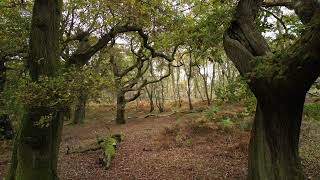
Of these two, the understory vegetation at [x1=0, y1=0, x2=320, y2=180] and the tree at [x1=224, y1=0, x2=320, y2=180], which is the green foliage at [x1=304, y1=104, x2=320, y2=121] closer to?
the understory vegetation at [x1=0, y1=0, x2=320, y2=180]

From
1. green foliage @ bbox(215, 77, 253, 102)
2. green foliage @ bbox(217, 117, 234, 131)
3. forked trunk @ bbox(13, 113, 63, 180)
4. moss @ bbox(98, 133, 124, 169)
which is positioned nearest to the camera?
green foliage @ bbox(215, 77, 253, 102)

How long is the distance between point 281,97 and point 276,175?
1790mm

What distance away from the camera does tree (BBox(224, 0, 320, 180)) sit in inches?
254

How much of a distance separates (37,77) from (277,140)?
6.02 meters

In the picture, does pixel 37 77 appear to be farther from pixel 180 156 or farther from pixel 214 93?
pixel 180 156

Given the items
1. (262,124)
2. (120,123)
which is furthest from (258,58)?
(120,123)

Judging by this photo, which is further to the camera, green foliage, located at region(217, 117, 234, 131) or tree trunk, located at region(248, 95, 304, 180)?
green foliage, located at region(217, 117, 234, 131)

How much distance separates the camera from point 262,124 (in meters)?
8.02

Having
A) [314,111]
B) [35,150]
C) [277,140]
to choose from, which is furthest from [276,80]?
[35,150]

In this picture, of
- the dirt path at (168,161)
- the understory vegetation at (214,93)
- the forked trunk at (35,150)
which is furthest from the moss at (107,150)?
the forked trunk at (35,150)

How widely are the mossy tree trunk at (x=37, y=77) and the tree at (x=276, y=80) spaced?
451 centimetres

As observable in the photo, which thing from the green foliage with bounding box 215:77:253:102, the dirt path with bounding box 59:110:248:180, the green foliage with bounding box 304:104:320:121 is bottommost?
the dirt path with bounding box 59:110:248:180

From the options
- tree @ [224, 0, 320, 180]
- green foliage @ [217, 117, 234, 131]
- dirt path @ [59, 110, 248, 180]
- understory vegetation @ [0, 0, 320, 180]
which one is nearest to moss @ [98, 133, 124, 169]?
understory vegetation @ [0, 0, 320, 180]

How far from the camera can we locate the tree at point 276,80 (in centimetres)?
646
